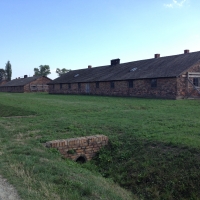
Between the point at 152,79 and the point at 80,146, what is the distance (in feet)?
64.2

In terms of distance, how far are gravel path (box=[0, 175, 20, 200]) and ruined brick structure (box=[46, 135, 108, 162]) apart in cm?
271

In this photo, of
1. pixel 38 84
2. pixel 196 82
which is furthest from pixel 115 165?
pixel 38 84

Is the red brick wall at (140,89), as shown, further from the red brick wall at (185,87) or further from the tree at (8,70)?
the tree at (8,70)

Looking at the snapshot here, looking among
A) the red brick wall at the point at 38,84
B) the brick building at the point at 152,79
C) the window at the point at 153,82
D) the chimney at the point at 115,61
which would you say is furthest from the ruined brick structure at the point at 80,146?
the red brick wall at the point at 38,84

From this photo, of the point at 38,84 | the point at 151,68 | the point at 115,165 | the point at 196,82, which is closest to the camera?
the point at 115,165

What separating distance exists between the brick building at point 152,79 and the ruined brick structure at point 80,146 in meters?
17.2

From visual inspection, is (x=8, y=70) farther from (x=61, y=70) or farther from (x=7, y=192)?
(x=7, y=192)

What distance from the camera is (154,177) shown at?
222 inches

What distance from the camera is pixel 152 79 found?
25.8 meters

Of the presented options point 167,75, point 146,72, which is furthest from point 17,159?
point 146,72

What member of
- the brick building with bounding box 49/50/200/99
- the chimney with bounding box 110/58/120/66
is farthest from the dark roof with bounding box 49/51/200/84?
the chimney with bounding box 110/58/120/66

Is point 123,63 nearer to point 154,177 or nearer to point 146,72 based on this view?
point 146,72

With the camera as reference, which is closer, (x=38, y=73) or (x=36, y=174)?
(x=36, y=174)

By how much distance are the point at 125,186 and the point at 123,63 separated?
31549 mm
